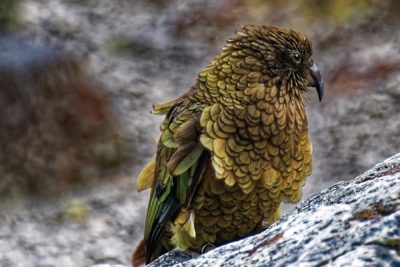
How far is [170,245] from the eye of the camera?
5766mm

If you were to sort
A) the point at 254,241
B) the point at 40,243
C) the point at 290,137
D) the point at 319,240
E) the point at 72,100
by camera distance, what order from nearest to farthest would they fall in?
the point at 319,240 → the point at 254,241 → the point at 290,137 → the point at 40,243 → the point at 72,100

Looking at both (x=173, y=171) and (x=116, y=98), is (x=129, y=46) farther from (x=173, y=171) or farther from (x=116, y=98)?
(x=173, y=171)

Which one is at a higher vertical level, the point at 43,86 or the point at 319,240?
the point at 43,86

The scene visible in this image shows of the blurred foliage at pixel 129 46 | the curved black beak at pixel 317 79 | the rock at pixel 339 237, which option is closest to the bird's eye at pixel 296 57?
the curved black beak at pixel 317 79

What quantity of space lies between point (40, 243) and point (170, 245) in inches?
117

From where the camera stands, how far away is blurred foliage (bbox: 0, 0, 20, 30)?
931 cm

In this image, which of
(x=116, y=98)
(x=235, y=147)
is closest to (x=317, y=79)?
(x=235, y=147)

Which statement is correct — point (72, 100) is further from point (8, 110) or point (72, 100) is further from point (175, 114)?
point (175, 114)

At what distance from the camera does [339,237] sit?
3414 millimetres

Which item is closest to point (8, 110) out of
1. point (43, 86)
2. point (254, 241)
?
point (43, 86)

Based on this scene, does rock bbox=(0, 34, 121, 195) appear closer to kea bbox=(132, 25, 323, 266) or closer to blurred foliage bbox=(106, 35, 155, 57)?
blurred foliage bbox=(106, 35, 155, 57)

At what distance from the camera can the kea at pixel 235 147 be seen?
5.39 m

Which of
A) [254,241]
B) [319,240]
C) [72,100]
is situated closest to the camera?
[319,240]

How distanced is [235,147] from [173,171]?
0.44 metres
